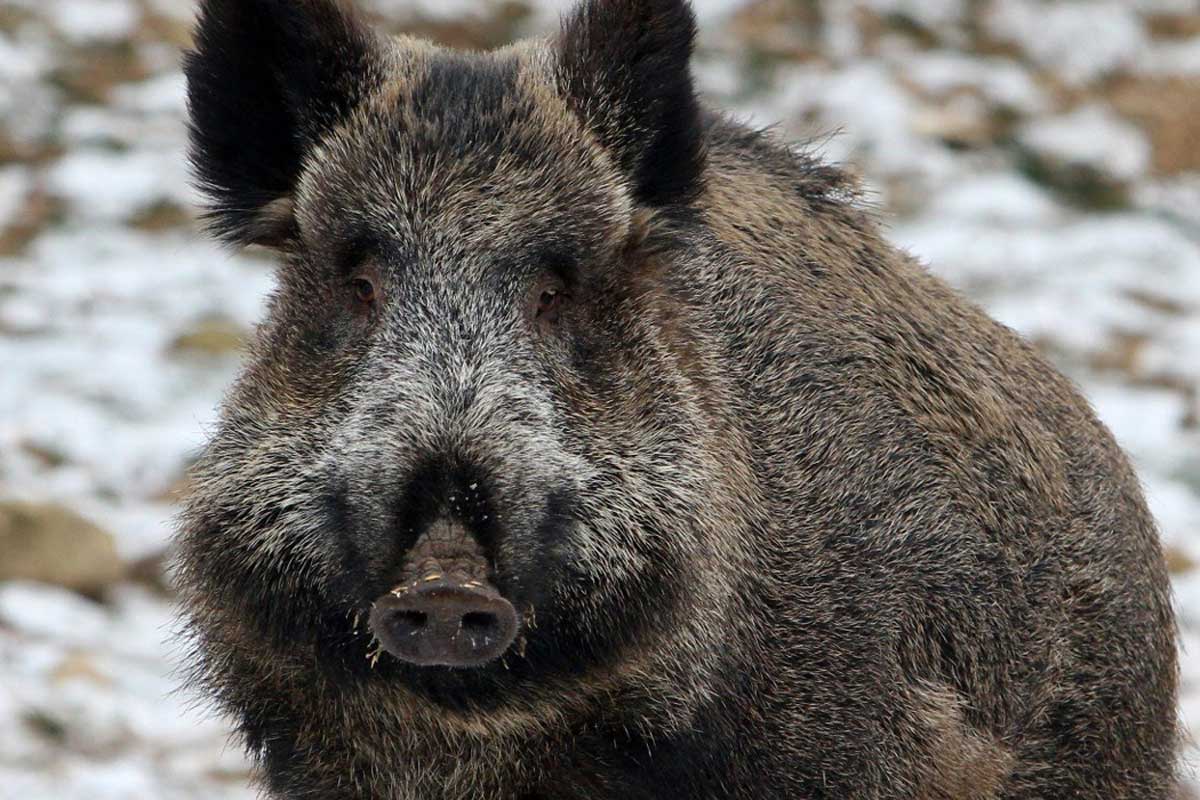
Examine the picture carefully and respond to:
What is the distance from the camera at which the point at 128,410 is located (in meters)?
10.0

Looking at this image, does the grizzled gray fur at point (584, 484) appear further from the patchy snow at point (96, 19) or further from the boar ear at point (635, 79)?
the patchy snow at point (96, 19)

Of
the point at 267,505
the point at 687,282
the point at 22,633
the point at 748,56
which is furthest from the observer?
the point at 748,56

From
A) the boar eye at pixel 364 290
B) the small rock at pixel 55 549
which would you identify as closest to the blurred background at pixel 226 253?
the small rock at pixel 55 549

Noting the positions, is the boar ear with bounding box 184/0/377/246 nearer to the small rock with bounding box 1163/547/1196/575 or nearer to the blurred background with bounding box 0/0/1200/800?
the blurred background with bounding box 0/0/1200/800

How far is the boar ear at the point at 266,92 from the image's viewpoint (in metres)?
4.66

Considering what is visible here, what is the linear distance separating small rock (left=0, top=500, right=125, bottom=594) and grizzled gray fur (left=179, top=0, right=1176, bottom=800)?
393 centimetres

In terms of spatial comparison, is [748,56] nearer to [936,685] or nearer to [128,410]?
[128,410]

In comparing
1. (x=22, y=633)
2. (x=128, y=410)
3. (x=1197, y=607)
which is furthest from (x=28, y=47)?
(x=1197, y=607)

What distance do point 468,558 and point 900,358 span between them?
6.59ft

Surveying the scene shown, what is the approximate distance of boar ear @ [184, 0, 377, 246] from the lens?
4.66 metres

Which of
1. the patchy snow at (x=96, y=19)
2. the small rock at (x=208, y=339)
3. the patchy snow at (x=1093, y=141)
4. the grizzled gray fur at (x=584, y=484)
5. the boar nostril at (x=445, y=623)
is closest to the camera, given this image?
the boar nostril at (x=445, y=623)

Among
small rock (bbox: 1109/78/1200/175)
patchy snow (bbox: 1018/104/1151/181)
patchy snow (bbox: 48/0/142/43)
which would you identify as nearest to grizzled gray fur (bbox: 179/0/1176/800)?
patchy snow (bbox: 1018/104/1151/181)

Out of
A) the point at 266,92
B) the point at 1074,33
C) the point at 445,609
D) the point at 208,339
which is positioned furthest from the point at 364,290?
the point at 1074,33

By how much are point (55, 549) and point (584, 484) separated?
5.08m
